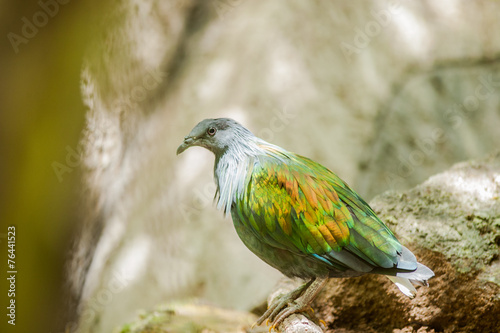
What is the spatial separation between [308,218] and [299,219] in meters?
0.05

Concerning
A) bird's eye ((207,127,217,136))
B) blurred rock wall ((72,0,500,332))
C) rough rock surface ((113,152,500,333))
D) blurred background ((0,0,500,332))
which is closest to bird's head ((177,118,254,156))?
bird's eye ((207,127,217,136))

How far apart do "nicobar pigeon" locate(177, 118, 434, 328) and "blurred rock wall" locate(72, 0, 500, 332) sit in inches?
96.4

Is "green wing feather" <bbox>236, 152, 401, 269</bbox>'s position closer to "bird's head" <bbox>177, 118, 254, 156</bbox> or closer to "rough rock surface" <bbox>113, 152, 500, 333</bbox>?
"bird's head" <bbox>177, 118, 254, 156</bbox>

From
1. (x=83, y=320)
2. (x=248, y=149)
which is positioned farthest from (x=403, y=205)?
(x=83, y=320)

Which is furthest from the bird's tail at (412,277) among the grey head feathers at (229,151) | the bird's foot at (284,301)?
the grey head feathers at (229,151)

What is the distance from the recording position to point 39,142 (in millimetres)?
4582

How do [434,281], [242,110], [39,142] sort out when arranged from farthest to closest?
1. [242,110]
2. [39,142]
3. [434,281]

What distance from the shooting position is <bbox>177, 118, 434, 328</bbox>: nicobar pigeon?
3053 mm

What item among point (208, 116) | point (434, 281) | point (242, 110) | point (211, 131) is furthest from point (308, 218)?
point (208, 116)

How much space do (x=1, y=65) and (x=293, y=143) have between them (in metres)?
3.30

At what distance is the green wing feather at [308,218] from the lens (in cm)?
306

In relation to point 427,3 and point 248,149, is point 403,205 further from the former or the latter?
point 427,3

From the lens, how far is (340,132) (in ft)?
20.8

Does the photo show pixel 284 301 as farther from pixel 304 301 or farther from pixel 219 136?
pixel 219 136
